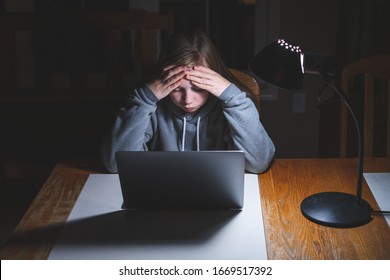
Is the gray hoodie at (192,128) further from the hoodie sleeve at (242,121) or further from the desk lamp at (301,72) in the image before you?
the desk lamp at (301,72)

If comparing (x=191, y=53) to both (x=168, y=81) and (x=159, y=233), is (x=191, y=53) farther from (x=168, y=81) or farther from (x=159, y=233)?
(x=159, y=233)

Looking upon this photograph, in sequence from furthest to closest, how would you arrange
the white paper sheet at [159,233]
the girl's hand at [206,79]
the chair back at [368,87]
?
the chair back at [368,87] < the girl's hand at [206,79] < the white paper sheet at [159,233]

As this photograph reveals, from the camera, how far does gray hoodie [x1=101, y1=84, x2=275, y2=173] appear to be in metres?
1.55

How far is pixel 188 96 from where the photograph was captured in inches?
62.7

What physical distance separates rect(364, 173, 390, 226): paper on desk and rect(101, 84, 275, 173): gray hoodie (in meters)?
0.28

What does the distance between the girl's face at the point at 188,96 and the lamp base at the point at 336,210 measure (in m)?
0.46

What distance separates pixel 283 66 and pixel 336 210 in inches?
14.1

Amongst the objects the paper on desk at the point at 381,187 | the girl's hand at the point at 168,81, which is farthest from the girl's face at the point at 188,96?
the paper on desk at the point at 381,187

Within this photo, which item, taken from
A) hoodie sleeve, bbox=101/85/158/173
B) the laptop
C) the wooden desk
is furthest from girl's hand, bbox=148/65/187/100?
the laptop

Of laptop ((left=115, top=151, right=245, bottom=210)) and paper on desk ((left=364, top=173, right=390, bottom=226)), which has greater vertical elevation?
laptop ((left=115, top=151, right=245, bottom=210))

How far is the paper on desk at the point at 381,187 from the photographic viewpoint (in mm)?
1332

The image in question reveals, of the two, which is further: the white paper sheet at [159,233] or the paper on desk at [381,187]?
the paper on desk at [381,187]

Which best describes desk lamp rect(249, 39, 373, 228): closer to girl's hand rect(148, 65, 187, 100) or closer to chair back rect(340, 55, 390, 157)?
girl's hand rect(148, 65, 187, 100)
